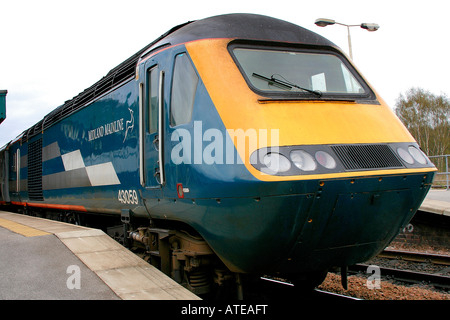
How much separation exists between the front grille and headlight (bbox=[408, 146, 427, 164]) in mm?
311

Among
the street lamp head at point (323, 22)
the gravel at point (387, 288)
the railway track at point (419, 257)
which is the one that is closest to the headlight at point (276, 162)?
the gravel at point (387, 288)

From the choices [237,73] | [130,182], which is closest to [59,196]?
[130,182]

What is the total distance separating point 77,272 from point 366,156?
10.7ft

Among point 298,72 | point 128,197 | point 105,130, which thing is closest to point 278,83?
point 298,72

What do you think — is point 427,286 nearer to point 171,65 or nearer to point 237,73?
point 237,73

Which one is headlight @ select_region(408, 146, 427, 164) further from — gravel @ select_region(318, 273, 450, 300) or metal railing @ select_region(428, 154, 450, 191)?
metal railing @ select_region(428, 154, 450, 191)

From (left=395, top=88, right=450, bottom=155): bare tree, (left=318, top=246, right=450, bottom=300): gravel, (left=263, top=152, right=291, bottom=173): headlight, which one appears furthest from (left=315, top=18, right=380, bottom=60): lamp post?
(left=395, top=88, right=450, bottom=155): bare tree

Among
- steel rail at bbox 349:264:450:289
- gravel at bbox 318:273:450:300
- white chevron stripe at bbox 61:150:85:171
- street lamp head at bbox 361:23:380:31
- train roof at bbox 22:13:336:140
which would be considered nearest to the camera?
train roof at bbox 22:13:336:140

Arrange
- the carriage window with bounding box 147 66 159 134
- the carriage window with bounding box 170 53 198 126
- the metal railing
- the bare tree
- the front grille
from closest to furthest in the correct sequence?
the front grille → the carriage window with bounding box 170 53 198 126 → the carriage window with bounding box 147 66 159 134 → the metal railing → the bare tree

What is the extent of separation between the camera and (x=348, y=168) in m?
4.00

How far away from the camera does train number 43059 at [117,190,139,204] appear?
19.2 ft

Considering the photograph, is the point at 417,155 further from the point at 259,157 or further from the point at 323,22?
the point at 323,22

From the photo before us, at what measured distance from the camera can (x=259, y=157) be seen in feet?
12.8

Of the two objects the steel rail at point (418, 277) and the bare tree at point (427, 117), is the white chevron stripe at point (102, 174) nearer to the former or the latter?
the steel rail at point (418, 277)
